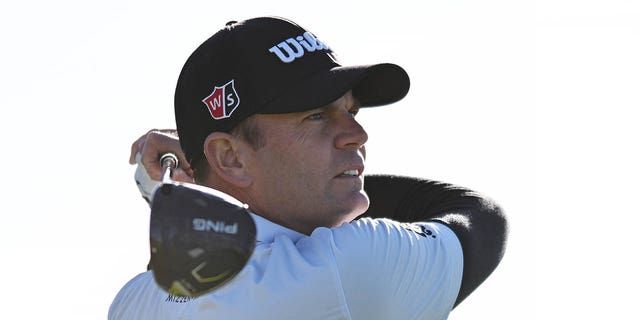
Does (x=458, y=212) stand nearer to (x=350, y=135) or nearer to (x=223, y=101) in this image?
(x=350, y=135)

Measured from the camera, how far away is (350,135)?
14.1ft

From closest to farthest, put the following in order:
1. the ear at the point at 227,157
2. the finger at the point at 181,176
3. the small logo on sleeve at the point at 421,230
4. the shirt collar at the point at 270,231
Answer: the small logo on sleeve at the point at 421,230, the shirt collar at the point at 270,231, the ear at the point at 227,157, the finger at the point at 181,176

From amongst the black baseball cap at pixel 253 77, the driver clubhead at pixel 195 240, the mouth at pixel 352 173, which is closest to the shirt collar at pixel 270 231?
the mouth at pixel 352 173

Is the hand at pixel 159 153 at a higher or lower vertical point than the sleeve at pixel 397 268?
higher

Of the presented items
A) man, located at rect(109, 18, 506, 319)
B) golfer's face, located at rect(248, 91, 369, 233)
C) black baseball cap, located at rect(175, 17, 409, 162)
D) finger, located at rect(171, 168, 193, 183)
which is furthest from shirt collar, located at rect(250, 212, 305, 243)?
finger, located at rect(171, 168, 193, 183)

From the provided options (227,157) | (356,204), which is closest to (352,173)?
(356,204)

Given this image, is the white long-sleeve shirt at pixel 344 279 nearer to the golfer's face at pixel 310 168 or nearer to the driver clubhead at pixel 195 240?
the golfer's face at pixel 310 168

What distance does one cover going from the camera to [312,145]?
169 inches

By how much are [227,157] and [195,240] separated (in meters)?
1.49

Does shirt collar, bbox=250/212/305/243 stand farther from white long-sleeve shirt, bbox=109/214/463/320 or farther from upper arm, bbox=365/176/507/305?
upper arm, bbox=365/176/507/305

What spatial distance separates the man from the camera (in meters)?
3.81

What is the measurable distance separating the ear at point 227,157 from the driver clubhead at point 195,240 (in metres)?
1.36

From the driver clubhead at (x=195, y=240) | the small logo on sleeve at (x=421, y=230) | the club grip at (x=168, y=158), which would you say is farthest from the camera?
the club grip at (x=168, y=158)

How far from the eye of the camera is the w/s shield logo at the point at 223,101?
169 inches
